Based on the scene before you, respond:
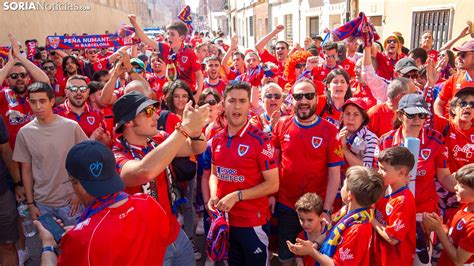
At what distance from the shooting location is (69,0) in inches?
932

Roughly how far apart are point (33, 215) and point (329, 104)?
3632 millimetres

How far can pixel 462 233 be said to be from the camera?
2.85m

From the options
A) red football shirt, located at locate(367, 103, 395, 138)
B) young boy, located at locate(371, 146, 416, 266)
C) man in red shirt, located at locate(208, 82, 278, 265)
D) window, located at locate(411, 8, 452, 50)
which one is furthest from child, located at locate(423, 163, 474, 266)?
window, located at locate(411, 8, 452, 50)

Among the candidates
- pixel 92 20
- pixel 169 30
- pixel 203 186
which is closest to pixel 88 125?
pixel 203 186

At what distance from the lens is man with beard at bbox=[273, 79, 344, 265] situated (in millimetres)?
3443

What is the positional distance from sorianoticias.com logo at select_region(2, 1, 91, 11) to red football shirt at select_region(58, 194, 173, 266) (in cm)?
1536

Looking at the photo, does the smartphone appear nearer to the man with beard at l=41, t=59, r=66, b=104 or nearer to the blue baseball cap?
the blue baseball cap

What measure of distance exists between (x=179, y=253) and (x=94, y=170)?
1.20m

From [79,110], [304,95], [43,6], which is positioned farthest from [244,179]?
[43,6]

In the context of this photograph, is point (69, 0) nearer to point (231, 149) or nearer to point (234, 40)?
point (234, 40)

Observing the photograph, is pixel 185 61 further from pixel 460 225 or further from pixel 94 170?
pixel 460 225

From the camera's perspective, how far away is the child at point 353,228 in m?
2.56

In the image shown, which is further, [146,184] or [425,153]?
[425,153]

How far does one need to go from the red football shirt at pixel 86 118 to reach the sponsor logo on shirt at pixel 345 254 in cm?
333
